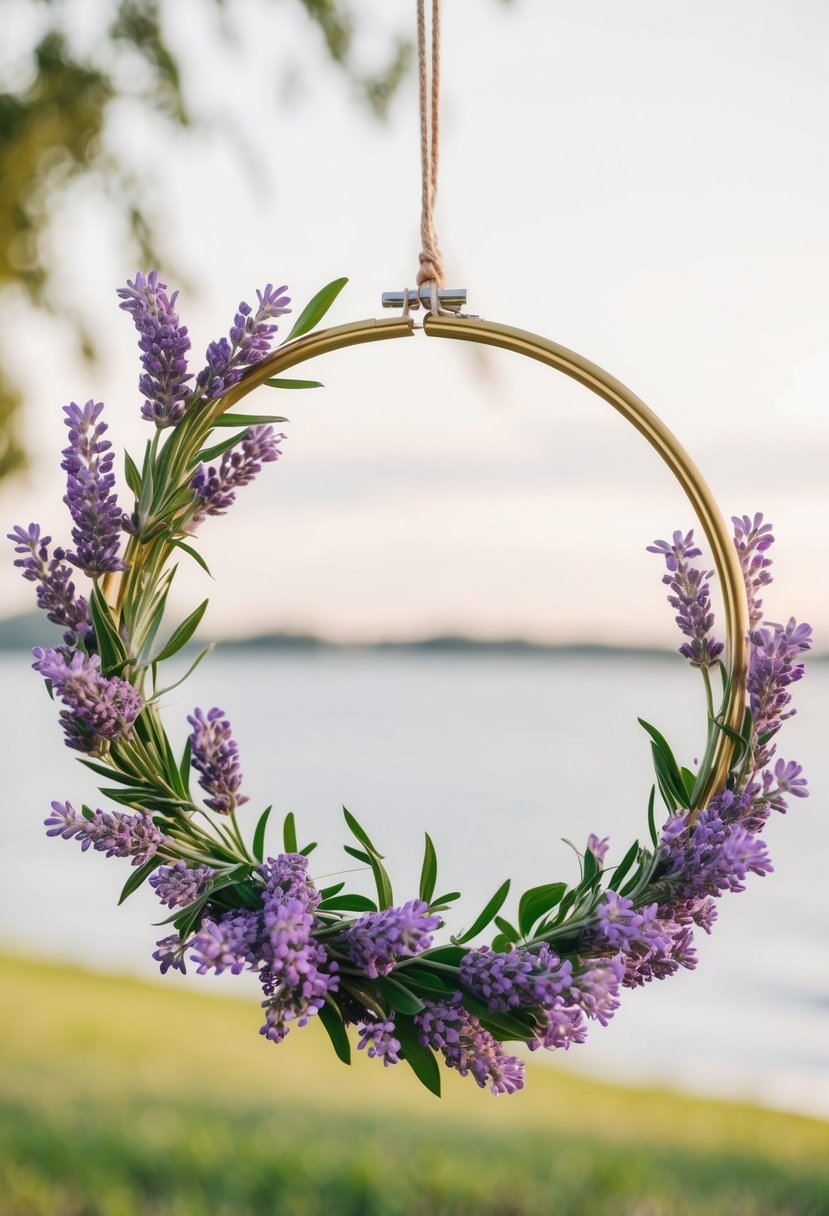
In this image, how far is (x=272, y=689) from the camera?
737 cm

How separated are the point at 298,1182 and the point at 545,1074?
211 centimetres

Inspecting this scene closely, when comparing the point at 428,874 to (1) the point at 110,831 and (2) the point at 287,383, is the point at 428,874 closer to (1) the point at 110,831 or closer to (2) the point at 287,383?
(1) the point at 110,831

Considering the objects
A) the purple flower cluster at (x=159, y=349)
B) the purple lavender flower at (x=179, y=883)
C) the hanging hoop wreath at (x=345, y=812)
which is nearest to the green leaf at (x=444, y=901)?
the hanging hoop wreath at (x=345, y=812)

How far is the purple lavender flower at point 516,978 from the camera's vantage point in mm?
1044

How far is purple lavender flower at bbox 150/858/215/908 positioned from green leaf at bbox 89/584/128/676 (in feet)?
0.67

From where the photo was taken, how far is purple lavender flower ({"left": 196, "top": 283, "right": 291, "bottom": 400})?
3.88 ft

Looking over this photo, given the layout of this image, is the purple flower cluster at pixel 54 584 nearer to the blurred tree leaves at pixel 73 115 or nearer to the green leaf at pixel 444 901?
the green leaf at pixel 444 901

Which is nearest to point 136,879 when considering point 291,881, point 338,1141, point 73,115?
point 291,881

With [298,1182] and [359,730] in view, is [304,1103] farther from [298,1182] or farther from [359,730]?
[359,730]

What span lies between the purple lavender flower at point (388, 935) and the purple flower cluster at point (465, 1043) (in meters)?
0.06

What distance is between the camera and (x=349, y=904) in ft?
3.83

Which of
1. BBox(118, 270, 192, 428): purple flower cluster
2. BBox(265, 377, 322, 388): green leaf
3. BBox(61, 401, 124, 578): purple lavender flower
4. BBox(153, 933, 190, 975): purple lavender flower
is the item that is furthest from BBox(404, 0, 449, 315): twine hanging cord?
BBox(153, 933, 190, 975): purple lavender flower

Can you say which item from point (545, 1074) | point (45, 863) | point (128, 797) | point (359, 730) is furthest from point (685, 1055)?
point (128, 797)

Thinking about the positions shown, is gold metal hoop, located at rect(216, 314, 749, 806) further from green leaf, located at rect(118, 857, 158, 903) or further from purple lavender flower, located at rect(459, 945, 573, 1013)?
→ green leaf, located at rect(118, 857, 158, 903)
